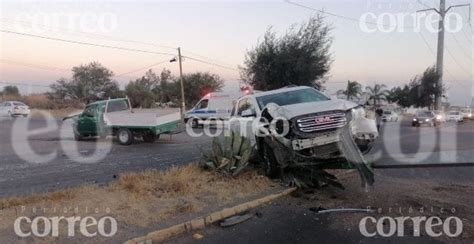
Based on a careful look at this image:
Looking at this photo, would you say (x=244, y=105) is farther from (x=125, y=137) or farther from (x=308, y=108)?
(x=125, y=137)

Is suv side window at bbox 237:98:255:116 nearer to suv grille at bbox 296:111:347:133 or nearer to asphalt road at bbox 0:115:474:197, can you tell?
asphalt road at bbox 0:115:474:197

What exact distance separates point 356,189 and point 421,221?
2312 millimetres

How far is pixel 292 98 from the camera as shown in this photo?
37.5 ft

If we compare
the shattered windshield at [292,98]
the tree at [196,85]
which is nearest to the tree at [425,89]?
the tree at [196,85]

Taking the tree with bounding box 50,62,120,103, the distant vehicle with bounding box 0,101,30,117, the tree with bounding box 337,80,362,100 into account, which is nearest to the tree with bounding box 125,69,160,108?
the tree with bounding box 50,62,120,103

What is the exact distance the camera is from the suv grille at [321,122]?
8.73 meters

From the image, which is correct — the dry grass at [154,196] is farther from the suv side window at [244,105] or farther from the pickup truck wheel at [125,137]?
the pickup truck wheel at [125,137]

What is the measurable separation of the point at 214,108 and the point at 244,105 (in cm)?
1664

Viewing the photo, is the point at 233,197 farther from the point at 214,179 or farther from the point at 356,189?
the point at 356,189

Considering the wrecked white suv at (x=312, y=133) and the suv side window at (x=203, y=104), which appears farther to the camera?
the suv side window at (x=203, y=104)

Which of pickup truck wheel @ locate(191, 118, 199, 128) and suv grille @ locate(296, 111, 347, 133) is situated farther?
pickup truck wheel @ locate(191, 118, 199, 128)

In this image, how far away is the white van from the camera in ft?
92.1

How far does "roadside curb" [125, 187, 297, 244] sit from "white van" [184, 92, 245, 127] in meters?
19.8

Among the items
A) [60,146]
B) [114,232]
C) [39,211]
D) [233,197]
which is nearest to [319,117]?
[233,197]
